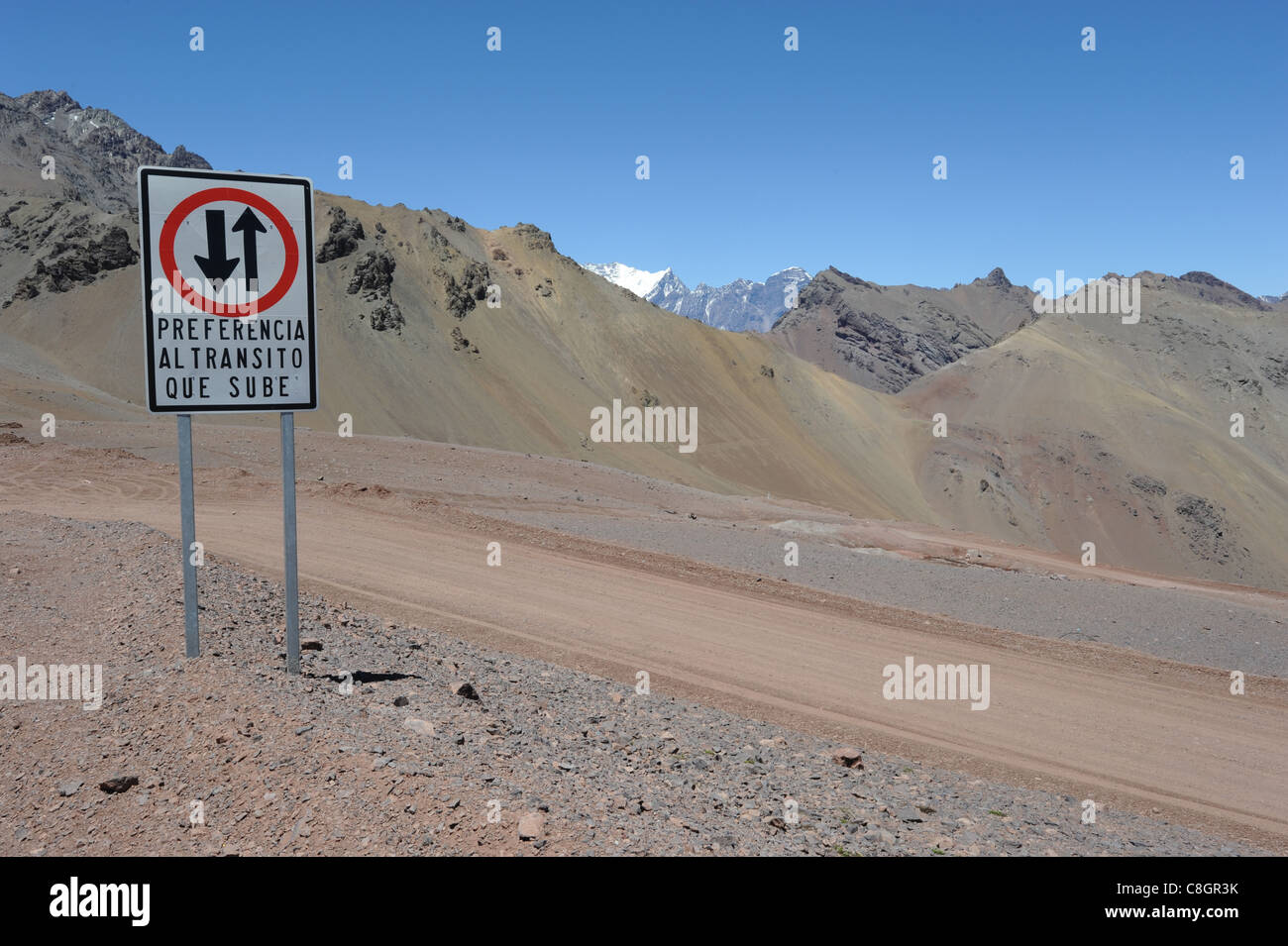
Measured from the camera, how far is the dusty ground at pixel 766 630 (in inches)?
392

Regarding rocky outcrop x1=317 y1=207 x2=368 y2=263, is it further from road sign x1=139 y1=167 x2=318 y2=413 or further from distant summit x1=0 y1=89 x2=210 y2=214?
road sign x1=139 y1=167 x2=318 y2=413

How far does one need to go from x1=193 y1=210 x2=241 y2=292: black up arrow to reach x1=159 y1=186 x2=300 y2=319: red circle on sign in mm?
116

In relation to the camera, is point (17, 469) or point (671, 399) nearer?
point (17, 469)

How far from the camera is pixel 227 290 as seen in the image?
21.4 feet

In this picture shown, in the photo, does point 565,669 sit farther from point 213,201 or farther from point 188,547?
point 213,201

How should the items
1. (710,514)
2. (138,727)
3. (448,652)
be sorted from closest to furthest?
(138,727) → (448,652) → (710,514)

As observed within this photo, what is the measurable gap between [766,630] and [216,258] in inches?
389

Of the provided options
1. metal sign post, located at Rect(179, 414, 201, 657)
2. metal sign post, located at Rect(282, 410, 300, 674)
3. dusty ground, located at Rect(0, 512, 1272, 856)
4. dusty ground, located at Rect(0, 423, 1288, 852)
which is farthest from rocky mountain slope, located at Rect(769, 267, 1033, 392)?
metal sign post, located at Rect(179, 414, 201, 657)

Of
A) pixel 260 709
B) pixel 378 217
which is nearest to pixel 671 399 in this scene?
pixel 378 217

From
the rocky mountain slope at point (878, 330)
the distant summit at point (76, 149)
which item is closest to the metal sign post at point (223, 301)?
the distant summit at point (76, 149)
